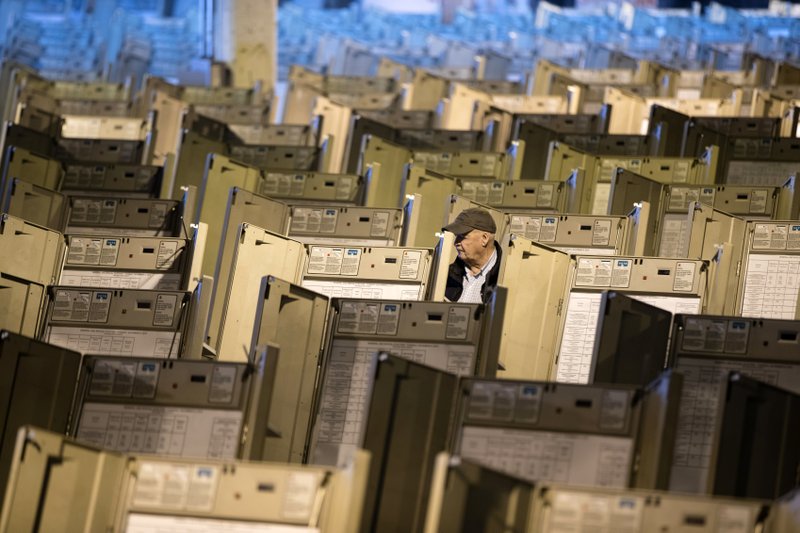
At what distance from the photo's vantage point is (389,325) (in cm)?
643

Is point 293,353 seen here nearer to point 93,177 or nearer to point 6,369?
point 6,369

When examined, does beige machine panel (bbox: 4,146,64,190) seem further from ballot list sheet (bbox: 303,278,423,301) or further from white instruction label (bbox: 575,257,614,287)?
white instruction label (bbox: 575,257,614,287)

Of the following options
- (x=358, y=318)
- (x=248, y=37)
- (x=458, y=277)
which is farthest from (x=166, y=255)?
(x=248, y=37)

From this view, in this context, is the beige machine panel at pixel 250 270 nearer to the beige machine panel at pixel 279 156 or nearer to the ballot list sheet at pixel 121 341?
the ballot list sheet at pixel 121 341

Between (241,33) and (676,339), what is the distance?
10.2 metres

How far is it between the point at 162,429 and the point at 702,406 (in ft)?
6.68

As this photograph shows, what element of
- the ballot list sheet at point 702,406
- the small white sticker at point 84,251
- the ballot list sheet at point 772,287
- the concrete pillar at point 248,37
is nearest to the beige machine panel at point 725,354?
Result: the ballot list sheet at point 702,406

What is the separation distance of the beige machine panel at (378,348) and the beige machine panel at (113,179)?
11.3 ft

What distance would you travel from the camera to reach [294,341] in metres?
6.45

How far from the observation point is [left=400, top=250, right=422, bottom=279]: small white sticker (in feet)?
24.0

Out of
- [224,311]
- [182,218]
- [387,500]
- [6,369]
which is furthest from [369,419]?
[182,218]

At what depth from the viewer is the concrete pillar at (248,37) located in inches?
621

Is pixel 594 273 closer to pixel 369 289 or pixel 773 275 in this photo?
pixel 773 275

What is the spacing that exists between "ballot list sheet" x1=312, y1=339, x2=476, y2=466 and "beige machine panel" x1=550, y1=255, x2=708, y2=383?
866 millimetres
